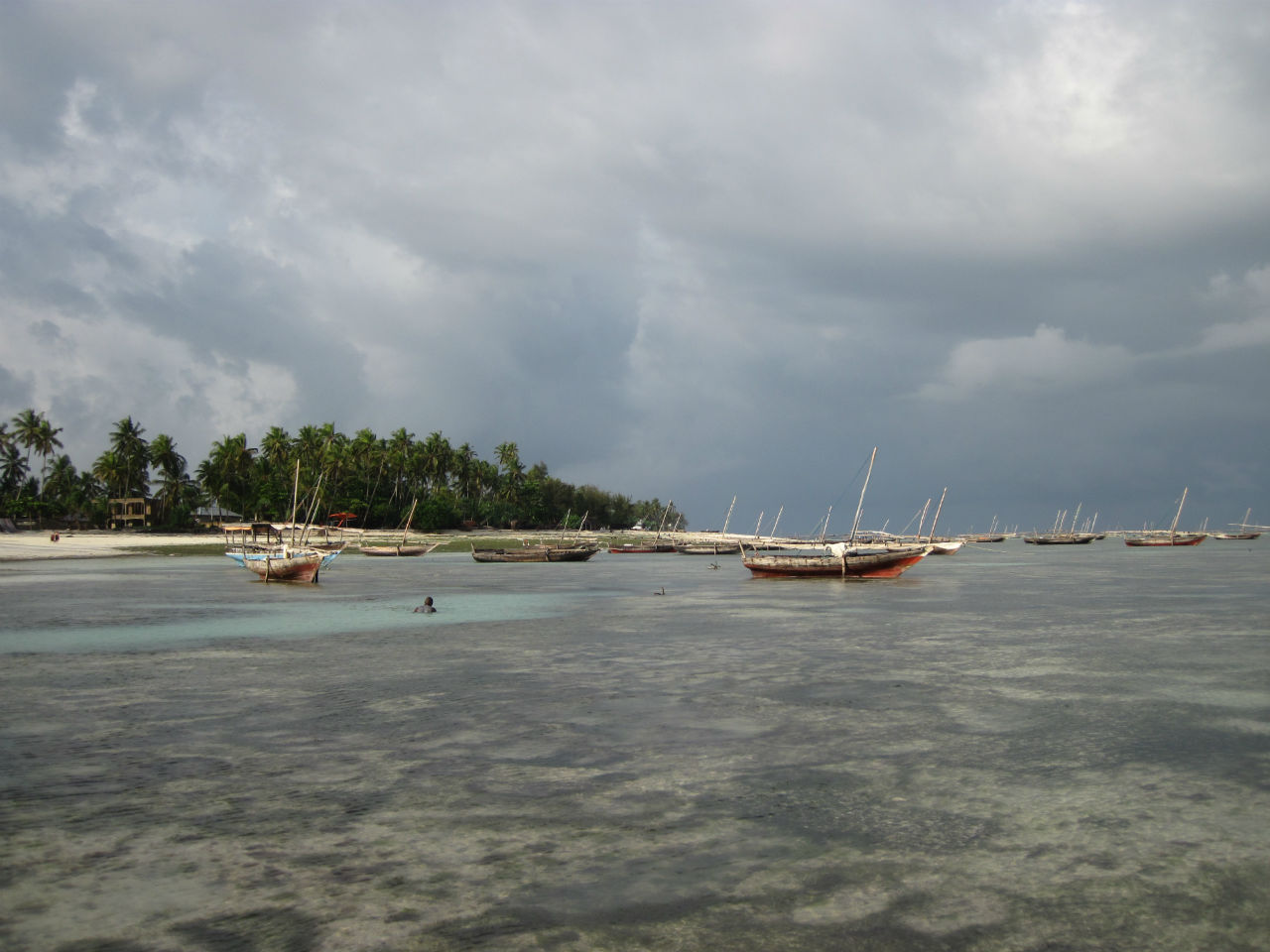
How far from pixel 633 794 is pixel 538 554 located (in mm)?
78702

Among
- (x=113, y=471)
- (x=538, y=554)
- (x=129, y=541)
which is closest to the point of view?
(x=538, y=554)

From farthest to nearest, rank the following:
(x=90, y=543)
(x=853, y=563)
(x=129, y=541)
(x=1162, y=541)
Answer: (x=1162, y=541) → (x=129, y=541) → (x=90, y=543) → (x=853, y=563)

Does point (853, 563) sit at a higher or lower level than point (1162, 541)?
lower

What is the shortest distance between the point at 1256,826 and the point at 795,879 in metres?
5.82

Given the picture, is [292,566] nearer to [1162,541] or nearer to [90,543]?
[90,543]

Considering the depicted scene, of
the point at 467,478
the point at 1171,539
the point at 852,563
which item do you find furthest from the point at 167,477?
the point at 1171,539

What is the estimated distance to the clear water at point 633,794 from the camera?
25.9 feet

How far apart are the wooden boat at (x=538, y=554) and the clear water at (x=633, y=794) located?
59.8 metres

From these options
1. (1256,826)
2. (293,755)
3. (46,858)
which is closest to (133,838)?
(46,858)

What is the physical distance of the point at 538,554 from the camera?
89.8 m

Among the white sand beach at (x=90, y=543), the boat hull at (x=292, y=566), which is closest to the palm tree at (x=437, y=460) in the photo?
the white sand beach at (x=90, y=543)

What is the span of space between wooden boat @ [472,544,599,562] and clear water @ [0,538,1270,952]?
196 ft

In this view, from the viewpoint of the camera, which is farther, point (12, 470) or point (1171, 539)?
point (1171, 539)

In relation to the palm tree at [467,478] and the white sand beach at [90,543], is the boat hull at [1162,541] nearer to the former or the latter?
the palm tree at [467,478]
